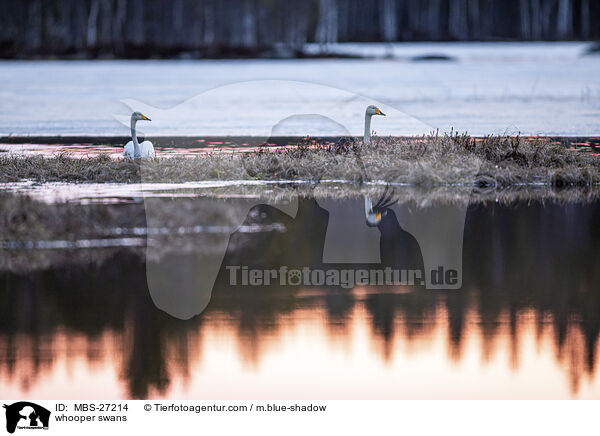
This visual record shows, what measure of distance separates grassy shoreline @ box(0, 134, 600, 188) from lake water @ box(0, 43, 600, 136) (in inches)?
34.9

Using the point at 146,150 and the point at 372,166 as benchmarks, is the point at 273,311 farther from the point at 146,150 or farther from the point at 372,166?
the point at 146,150

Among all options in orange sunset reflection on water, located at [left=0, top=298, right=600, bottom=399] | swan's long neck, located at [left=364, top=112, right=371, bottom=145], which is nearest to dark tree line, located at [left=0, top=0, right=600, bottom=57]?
swan's long neck, located at [left=364, top=112, right=371, bottom=145]

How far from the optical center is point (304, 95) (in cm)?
2519

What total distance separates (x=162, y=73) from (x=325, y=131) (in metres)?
18.0

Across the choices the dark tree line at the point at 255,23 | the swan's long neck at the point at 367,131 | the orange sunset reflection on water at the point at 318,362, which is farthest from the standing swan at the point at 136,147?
the dark tree line at the point at 255,23

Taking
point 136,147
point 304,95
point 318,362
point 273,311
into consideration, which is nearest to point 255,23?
point 304,95

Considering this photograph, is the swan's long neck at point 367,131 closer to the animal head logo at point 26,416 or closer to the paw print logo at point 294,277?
the paw print logo at point 294,277

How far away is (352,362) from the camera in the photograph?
561 cm

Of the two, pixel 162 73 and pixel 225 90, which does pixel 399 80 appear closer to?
pixel 225 90

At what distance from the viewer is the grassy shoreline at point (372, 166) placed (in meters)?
11.4

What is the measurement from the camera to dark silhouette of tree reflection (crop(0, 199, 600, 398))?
564cm

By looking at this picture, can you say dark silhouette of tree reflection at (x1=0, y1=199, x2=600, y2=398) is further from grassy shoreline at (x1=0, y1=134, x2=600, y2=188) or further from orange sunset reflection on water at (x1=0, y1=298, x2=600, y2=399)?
grassy shoreline at (x1=0, y1=134, x2=600, y2=188)

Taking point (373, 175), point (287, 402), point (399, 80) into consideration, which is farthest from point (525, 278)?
point (399, 80)

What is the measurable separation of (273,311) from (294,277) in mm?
901
